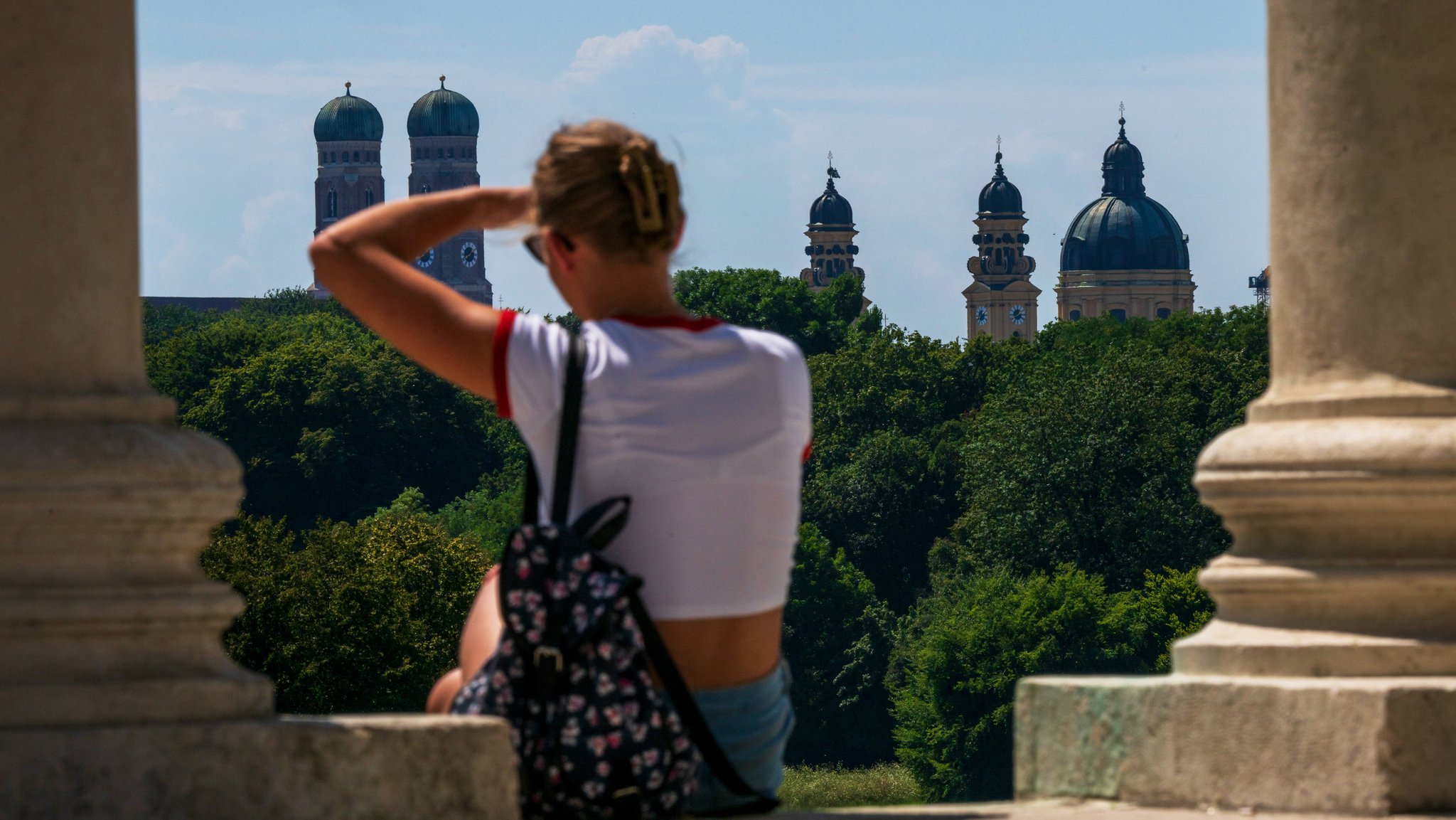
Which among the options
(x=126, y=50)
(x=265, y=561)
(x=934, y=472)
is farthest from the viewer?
(x=934, y=472)

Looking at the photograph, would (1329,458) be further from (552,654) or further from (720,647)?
(552,654)

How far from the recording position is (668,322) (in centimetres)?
612

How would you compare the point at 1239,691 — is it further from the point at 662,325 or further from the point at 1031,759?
the point at 662,325

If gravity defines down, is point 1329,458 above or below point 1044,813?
above

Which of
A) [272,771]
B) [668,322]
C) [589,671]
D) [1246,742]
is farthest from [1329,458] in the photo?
[272,771]

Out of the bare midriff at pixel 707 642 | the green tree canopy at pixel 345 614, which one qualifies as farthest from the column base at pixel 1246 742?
the green tree canopy at pixel 345 614

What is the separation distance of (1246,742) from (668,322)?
7.84ft

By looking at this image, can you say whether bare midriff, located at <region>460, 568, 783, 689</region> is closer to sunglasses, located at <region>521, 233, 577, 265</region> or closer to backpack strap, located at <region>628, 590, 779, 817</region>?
backpack strap, located at <region>628, 590, 779, 817</region>

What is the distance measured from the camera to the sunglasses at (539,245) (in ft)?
20.2

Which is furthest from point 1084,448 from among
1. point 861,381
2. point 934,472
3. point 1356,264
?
point 1356,264

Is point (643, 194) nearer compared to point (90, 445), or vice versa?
point (643, 194)

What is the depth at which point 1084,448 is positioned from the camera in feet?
298

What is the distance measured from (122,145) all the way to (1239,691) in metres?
3.28

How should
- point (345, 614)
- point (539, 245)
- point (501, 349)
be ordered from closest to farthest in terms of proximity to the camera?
point (501, 349) → point (539, 245) → point (345, 614)
